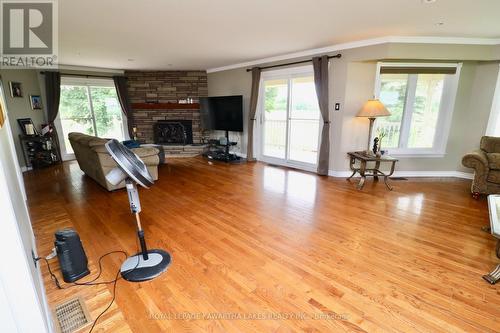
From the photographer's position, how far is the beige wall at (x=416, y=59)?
12.5 ft

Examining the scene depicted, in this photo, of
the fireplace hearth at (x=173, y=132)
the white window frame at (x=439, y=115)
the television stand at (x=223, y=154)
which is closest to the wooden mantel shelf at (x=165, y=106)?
the fireplace hearth at (x=173, y=132)

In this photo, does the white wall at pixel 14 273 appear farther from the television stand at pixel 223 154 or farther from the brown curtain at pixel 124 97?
the brown curtain at pixel 124 97

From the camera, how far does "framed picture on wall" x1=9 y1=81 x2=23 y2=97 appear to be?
5.02 metres

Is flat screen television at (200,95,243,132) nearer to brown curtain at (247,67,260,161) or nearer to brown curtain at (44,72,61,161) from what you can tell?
brown curtain at (247,67,260,161)

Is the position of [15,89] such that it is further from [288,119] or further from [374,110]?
[374,110]

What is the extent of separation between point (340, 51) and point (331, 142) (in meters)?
1.63

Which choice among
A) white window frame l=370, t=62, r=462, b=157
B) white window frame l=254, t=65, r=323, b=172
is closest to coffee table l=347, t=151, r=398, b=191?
white window frame l=370, t=62, r=462, b=157

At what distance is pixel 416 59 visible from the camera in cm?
395

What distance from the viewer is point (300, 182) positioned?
169 inches

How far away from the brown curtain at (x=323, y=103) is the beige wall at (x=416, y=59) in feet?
0.33

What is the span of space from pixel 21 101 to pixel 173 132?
3.41 meters

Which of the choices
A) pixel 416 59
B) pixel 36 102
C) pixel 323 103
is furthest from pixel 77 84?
pixel 416 59

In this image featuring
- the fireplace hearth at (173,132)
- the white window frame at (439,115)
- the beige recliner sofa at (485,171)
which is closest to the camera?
the beige recliner sofa at (485,171)

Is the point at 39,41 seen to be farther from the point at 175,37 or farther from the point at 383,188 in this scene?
the point at 383,188
